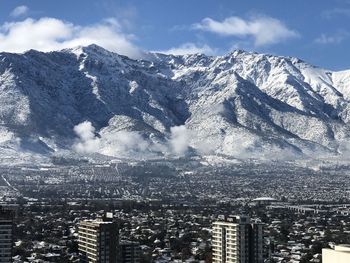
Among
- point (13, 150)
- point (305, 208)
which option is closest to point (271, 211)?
point (305, 208)

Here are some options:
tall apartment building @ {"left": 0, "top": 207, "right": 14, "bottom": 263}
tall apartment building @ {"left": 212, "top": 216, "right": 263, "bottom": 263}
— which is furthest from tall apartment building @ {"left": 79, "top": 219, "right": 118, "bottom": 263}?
tall apartment building @ {"left": 212, "top": 216, "right": 263, "bottom": 263}

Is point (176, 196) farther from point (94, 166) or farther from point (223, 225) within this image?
point (223, 225)

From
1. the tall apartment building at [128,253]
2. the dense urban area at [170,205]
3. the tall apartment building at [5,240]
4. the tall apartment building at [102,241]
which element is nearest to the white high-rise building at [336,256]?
the tall apartment building at [102,241]

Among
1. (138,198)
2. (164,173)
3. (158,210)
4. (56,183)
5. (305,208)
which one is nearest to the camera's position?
(158,210)

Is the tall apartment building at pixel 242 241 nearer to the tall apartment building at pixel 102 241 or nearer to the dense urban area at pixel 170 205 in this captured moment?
the tall apartment building at pixel 102 241

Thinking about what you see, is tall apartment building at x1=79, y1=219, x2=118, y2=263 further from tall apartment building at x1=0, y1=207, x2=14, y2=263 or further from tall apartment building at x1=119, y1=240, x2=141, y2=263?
tall apartment building at x1=0, y1=207, x2=14, y2=263

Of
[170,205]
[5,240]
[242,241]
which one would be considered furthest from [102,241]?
[170,205]
